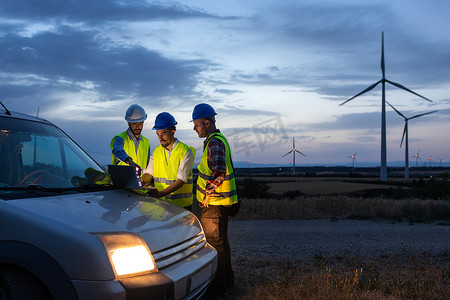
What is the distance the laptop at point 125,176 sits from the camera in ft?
14.5

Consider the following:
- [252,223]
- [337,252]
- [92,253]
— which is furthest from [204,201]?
[252,223]

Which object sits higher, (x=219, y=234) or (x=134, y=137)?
(x=134, y=137)

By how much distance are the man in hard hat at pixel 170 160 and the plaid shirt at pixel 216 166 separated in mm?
537

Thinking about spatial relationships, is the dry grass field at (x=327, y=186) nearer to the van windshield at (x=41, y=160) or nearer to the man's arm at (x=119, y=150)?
the man's arm at (x=119, y=150)

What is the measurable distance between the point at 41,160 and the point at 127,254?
5.63ft

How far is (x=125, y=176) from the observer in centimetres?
445

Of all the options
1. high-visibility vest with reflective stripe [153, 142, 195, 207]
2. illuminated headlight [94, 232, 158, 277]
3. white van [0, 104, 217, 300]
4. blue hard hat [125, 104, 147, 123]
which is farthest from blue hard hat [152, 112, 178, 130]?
illuminated headlight [94, 232, 158, 277]

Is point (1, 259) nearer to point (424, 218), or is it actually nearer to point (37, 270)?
point (37, 270)

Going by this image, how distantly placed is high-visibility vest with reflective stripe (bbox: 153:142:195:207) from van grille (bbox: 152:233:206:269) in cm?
158

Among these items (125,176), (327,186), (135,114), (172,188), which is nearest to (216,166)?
(172,188)

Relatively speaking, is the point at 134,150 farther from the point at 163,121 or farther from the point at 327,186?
the point at 327,186

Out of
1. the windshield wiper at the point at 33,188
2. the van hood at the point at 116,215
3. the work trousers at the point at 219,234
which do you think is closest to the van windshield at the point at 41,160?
the windshield wiper at the point at 33,188

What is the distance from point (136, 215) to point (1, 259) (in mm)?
1008

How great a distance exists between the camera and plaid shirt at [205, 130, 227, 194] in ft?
Answer: 16.4
